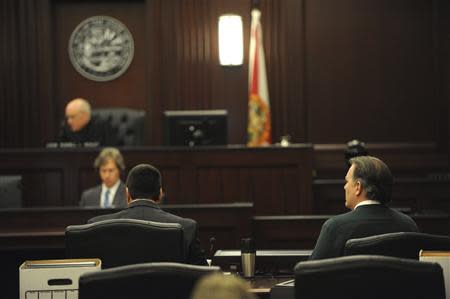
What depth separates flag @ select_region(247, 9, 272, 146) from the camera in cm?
890

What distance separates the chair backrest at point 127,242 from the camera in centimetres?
364

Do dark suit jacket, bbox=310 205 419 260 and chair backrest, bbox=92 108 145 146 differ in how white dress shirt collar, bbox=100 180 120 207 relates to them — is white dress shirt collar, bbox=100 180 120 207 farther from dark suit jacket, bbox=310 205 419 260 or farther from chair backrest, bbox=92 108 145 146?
dark suit jacket, bbox=310 205 419 260

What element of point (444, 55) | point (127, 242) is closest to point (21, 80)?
point (444, 55)

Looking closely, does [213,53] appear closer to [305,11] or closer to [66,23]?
[305,11]

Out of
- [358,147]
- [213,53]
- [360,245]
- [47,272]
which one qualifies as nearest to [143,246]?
[47,272]

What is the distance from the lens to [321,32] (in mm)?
9453

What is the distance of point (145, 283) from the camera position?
259cm

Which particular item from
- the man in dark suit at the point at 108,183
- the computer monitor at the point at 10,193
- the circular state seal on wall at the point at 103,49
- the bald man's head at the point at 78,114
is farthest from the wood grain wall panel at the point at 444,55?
the computer monitor at the point at 10,193

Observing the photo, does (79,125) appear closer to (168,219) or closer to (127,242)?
(168,219)

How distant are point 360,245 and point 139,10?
277 inches

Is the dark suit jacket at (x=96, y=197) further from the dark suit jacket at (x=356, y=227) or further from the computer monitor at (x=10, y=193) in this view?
the dark suit jacket at (x=356, y=227)

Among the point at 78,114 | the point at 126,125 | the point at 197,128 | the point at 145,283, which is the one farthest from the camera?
the point at 126,125

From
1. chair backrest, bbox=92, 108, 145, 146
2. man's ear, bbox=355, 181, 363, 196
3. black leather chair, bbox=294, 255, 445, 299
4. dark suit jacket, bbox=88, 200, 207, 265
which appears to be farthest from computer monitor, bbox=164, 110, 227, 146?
black leather chair, bbox=294, 255, 445, 299

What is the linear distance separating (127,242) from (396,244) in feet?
3.58
